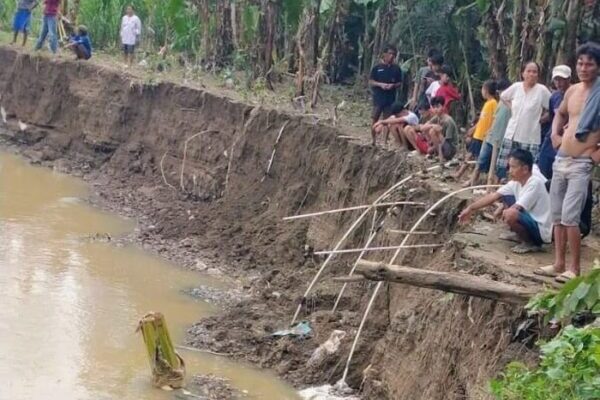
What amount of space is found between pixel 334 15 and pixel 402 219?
328 inches

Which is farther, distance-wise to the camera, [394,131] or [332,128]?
[332,128]

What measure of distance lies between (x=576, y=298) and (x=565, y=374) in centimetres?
50

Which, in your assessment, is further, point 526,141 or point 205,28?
point 205,28

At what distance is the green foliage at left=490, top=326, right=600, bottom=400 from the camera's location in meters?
5.45

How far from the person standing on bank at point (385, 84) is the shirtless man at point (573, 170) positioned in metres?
6.97

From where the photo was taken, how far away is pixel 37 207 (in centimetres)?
1642

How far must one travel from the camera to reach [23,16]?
22609 millimetres

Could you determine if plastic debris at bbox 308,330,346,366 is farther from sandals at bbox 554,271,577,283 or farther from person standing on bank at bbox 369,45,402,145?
person standing on bank at bbox 369,45,402,145

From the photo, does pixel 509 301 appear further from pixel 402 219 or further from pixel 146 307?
pixel 146 307

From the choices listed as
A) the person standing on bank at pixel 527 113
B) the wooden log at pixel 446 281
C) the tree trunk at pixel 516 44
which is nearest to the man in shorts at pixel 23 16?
the tree trunk at pixel 516 44

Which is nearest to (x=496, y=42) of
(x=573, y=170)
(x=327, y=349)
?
(x=327, y=349)

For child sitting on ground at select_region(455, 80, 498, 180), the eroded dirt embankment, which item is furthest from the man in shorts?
child sitting on ground at select_region(455, 80, 498, 180)

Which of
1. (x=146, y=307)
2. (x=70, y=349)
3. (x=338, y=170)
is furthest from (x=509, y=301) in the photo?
(x=338, y=170)

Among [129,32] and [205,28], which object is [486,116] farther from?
[129,32]
